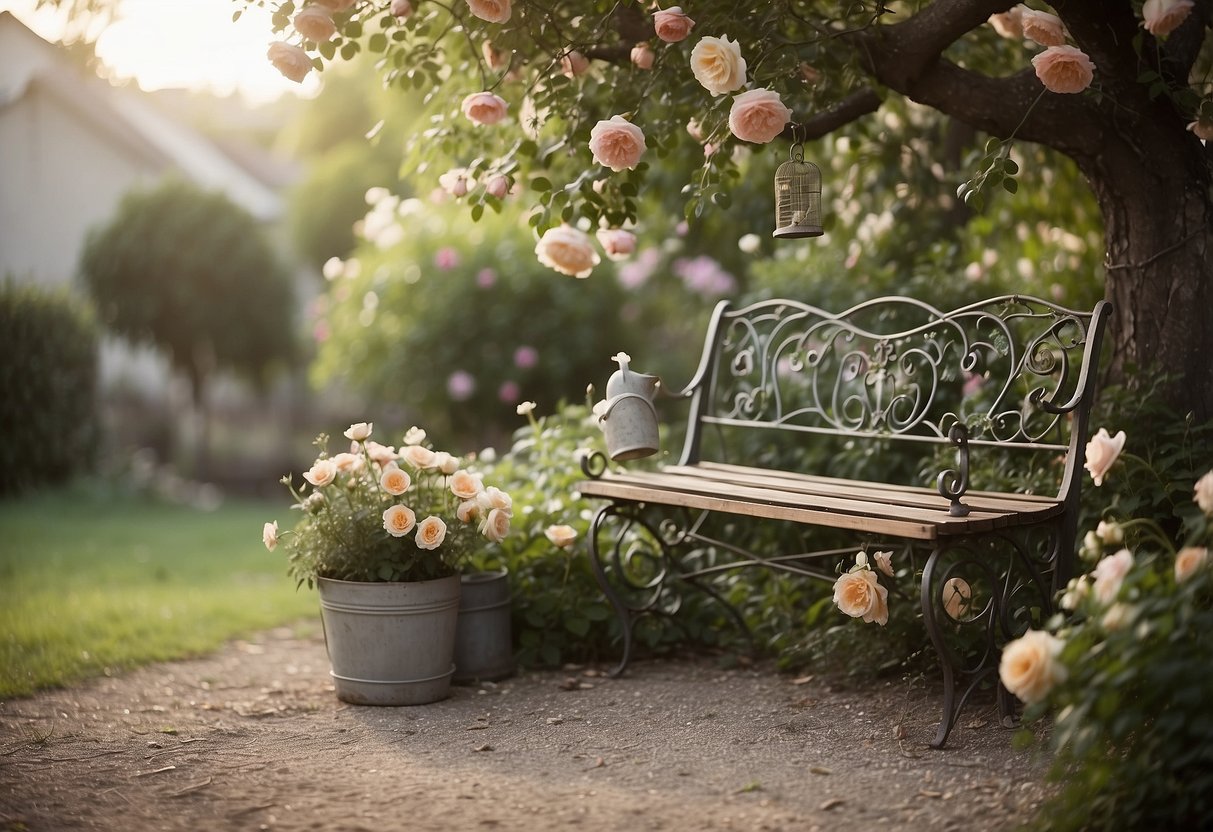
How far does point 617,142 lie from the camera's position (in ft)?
11.9

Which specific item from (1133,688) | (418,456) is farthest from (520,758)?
(1133,688)

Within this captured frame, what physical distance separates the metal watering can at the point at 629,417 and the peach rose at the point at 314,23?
1.38 m

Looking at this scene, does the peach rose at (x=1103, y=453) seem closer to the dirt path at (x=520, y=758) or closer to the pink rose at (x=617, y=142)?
the dirt path at (x=520, y=758)

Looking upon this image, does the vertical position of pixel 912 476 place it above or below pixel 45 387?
below

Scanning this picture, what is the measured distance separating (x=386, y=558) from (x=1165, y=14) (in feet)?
9.09

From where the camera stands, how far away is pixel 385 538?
3.82 meters

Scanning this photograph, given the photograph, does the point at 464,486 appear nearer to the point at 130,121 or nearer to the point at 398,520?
the point at 398,520

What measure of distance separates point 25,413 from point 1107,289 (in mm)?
8161

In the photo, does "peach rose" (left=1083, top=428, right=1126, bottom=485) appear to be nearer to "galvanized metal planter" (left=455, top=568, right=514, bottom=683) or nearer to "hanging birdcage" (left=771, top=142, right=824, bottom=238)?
"hanging birdcage" (left=771, top=142, right=824, bottom=238)

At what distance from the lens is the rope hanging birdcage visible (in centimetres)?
385

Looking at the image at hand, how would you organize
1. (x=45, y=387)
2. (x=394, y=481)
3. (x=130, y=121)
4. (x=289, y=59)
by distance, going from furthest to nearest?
1. (x=130, y=121)
2. (x=45, y=387)
3. (x=394, y=481)
4. (x=289, y=59)

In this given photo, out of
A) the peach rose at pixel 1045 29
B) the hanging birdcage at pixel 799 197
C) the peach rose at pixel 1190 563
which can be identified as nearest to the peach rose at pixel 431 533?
the hanging birdcage at pixel 799 197

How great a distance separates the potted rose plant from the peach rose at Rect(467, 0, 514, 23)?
1.35 metres

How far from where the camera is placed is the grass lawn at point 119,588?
4605 mm
